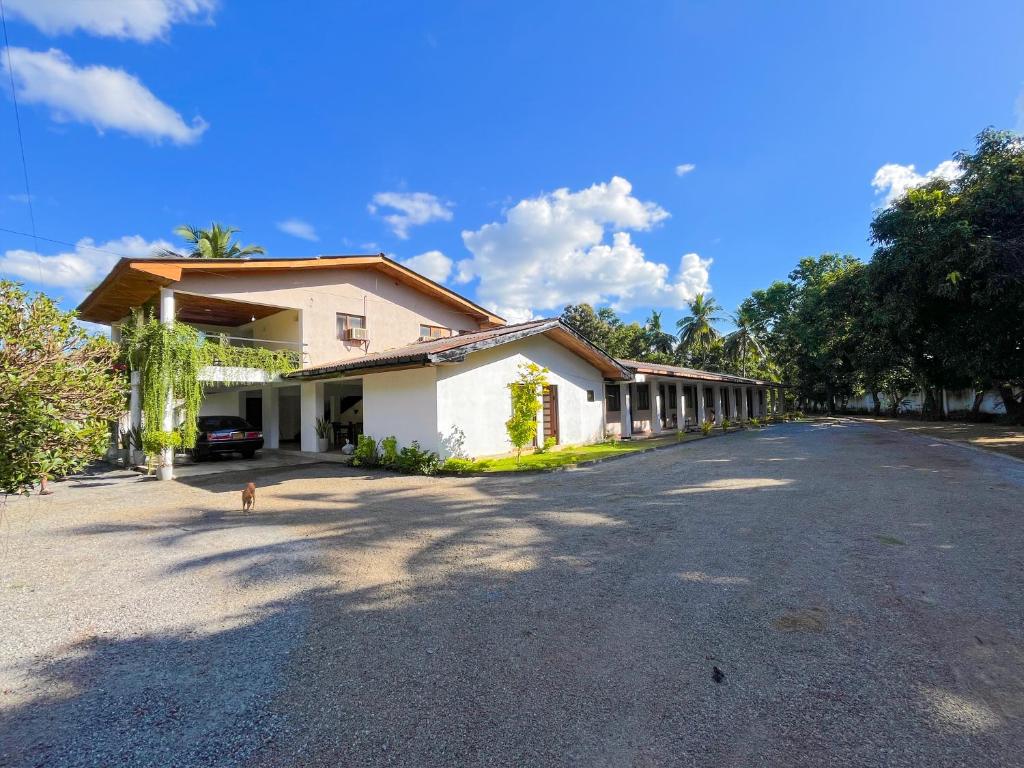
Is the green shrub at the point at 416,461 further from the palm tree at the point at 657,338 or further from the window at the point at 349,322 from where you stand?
the palm tree at the point at 657,338

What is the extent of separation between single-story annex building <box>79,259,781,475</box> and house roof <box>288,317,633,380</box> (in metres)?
0.05

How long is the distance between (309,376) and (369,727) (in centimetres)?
1357

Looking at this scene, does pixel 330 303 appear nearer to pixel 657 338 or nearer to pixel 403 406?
pixel 403 406

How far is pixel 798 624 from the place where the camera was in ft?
11.4

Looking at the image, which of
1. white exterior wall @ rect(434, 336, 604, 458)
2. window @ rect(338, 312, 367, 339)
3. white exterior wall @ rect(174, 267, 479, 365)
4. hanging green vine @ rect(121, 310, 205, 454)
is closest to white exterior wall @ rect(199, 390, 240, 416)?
white exterior wall @ rect(174, 267, 479, 365)

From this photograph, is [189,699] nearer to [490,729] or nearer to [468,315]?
[490,729]

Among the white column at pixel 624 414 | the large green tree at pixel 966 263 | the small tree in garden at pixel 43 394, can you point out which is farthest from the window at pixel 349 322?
the large green tree at pixel 966 263

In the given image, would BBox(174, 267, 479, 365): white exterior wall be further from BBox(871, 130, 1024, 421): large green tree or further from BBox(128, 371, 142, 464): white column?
BBox(871, 130, 1024, 421): large green tree

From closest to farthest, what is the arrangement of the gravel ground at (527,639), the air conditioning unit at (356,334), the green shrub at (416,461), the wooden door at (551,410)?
the gravel ground at (527,639) < the green shrub at (416,461) < the wooden door at (551,410) < the air conditioning unit at (356,334)

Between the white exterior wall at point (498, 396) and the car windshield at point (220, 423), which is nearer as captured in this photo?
the white exterior wall at point (498, 396)

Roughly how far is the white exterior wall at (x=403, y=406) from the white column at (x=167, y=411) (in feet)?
16.3

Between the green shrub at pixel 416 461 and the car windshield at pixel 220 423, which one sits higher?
the car windshield at pixel 220 423

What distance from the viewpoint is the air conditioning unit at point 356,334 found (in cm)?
1772

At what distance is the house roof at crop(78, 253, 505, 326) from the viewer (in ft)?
43.2
